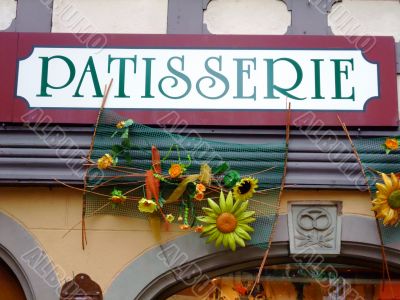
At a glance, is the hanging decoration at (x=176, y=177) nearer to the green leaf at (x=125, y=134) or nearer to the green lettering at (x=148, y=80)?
the green leaf at (x=125, y=134)

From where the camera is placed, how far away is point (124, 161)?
530 cm

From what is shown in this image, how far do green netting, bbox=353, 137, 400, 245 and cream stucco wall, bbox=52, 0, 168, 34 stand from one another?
1.85m

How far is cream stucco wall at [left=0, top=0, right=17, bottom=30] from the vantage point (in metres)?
5.80

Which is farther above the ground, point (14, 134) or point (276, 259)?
point (14, 134)

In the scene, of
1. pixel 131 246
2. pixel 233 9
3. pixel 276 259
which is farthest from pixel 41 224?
pixel 233 9

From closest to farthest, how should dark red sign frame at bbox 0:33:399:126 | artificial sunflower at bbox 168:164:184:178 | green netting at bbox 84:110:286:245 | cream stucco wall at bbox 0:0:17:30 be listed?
1. artificial sunflower at bbox 168:164:184:178
2. green netting at bbox 84:110:286:245
3. dark red sign frame at bbox 0:33:399:126
4. cream stucco wall at bbox 0:0:17:30

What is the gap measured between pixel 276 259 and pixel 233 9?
2040mm

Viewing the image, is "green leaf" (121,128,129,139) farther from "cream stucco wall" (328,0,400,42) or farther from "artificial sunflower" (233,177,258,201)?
"cream stucco wall" (328,0,400,42)

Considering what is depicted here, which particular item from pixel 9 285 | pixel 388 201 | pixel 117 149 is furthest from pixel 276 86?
pixel 9 285

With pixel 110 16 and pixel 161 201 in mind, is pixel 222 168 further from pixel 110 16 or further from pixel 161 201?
pixel 110 16

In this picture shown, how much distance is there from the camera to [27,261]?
528cm

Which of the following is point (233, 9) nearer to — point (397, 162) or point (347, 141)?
point (347, 141)

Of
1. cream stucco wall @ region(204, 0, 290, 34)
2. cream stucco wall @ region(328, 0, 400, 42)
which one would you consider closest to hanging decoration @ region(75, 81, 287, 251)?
cream stucco wall @ region(204, 0, 290, 34)

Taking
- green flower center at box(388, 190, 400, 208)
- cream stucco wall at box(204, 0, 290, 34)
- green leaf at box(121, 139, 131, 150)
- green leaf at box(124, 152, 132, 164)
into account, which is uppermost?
cream stucco wall at box(204, 0, 290, 34)
